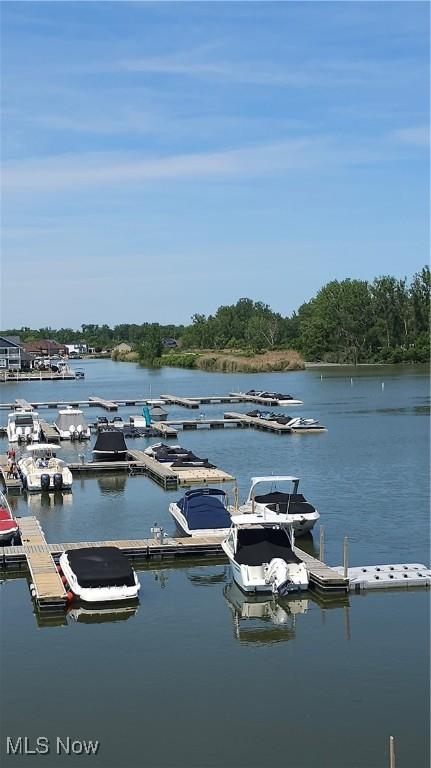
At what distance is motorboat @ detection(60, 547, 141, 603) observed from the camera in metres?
24.0

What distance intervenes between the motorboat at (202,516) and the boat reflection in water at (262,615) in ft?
13.6

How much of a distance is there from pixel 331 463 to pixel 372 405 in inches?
1363

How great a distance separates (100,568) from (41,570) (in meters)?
2.20

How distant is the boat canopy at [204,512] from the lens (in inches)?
1192

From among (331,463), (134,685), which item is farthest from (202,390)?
(134,685)

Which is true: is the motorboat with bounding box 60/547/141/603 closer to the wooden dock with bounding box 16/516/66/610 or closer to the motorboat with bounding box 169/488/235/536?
the wooden dock with bounding box 16/516/66/610

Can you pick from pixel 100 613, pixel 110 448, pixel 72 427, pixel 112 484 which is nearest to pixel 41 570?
pixel 100 613

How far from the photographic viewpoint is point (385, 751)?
16.5 m

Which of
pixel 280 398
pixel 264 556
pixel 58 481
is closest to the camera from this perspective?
pixel 264 556

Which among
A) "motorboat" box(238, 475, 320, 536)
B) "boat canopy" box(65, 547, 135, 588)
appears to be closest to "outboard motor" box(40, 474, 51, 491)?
"motorboat" box(238, 475, 320, 536)

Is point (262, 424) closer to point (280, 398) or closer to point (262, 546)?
point (280, 398)

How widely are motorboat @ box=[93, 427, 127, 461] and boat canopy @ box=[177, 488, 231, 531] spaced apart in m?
16.5

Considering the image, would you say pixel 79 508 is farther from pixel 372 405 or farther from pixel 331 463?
pixel 372 405

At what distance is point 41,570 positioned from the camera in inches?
1018
